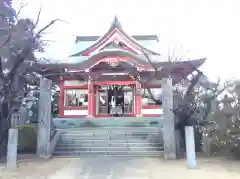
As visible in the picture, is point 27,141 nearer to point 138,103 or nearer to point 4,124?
point 4,124

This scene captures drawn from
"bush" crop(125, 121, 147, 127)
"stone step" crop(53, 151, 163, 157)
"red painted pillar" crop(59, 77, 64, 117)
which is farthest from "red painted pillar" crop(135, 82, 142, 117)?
"stone step" crop(53, 151, 163, 157)

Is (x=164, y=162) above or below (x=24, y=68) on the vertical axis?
below

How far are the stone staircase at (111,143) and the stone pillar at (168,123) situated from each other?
59 centimetres

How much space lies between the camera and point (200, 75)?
14.1m

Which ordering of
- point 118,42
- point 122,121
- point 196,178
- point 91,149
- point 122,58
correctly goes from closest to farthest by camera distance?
1. point 196,178
2. point 91,149
3. point 122,121
4. point 122,58
5. point 118,42

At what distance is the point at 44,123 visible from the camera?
1266 cm

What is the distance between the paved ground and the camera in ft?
29.7

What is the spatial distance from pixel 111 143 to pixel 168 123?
285 cm

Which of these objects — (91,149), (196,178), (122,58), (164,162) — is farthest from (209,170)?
(122,58)

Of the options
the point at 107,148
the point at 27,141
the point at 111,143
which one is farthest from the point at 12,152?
the point at 111,143

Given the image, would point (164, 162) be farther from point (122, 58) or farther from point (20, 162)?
point (122, 58)

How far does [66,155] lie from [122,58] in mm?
10482

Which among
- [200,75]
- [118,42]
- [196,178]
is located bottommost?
[196,178]

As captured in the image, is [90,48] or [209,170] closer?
[209,170]
